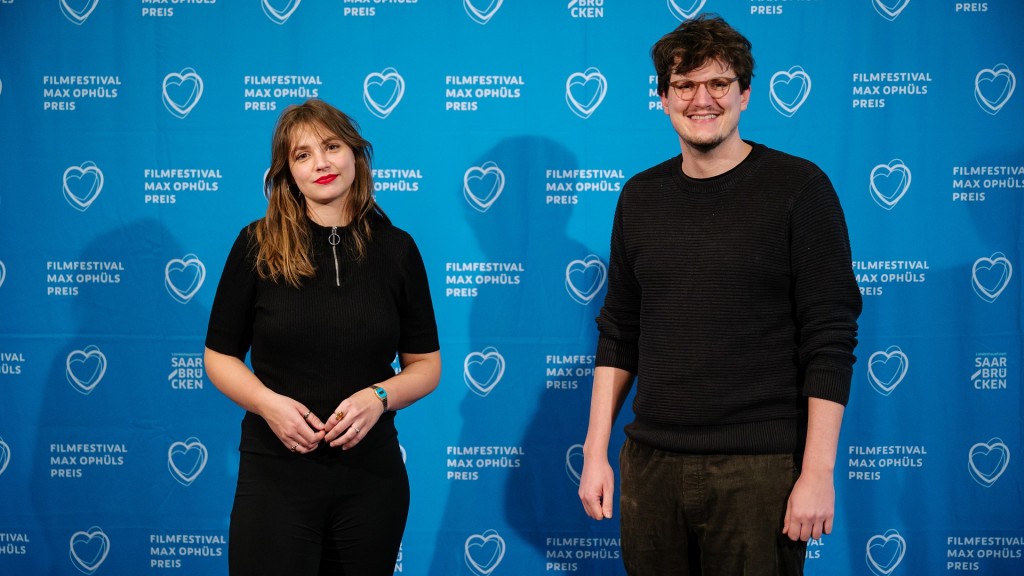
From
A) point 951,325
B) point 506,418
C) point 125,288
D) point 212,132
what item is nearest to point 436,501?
point 506,418

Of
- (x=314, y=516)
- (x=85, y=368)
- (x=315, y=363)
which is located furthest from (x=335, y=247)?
(x=85, y=368)

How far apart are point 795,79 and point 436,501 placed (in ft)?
6.41

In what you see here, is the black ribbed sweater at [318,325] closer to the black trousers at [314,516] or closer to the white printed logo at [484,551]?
the black trousers at [314,516]

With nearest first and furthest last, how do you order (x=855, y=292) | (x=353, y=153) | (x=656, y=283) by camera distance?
(x=855, y=292)
(x=656, y=283)
(x=353, y=153)

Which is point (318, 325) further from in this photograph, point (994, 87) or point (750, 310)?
point (994, 87)

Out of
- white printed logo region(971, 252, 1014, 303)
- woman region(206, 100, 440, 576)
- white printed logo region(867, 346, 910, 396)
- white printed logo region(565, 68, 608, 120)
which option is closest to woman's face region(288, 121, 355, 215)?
woman region(206, 100, 440, 576)

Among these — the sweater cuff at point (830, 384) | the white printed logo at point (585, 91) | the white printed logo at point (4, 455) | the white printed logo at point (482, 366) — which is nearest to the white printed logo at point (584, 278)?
the white printed logo at point (482, 366)

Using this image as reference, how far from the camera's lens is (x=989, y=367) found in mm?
2658

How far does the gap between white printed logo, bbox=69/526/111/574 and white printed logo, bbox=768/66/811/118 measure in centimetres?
284

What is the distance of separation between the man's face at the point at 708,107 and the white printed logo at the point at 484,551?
5.60ft

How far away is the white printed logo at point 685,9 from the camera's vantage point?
268 cm

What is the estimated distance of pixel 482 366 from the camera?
107 inches

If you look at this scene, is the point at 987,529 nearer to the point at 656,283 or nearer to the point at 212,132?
the point at 656,283

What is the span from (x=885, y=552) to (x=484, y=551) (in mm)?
1412
